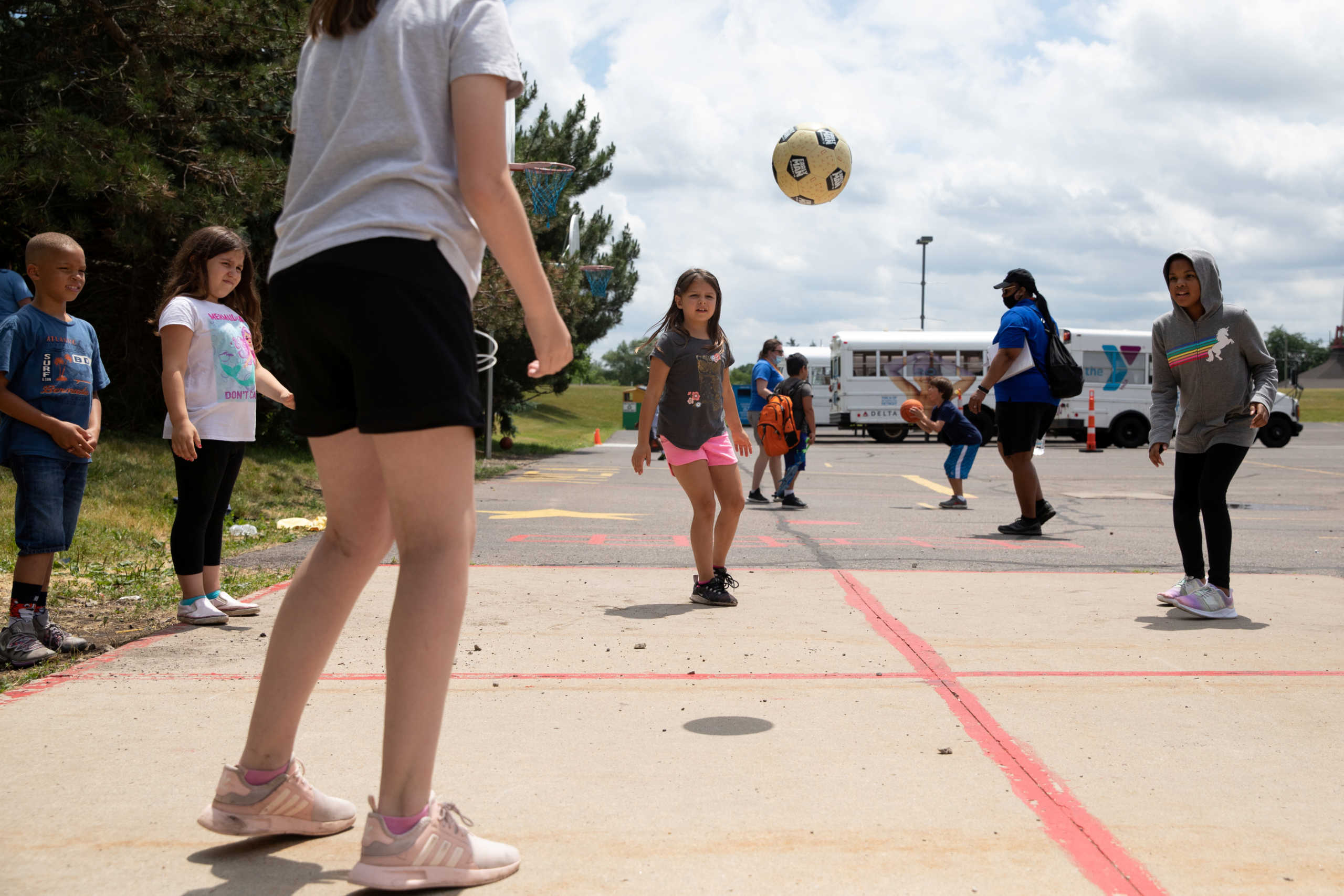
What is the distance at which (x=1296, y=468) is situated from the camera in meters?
19.3

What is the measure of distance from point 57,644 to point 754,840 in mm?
3069

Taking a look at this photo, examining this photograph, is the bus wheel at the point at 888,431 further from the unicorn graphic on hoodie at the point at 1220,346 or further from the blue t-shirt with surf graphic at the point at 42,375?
the blue t-shirt with surf graphic at the point at 42,375

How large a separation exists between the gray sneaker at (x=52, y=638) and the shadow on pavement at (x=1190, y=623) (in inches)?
174

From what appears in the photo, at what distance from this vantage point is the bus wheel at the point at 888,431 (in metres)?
32.5

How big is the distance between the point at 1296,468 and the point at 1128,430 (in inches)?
445

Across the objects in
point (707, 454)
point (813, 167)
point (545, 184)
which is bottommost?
point (707, 454)

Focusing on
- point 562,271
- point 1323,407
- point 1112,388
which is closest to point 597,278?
point 562,271

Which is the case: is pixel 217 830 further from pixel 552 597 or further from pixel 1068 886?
pixel 552 597

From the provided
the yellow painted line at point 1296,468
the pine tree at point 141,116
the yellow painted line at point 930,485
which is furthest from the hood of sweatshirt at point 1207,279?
the yellow painted line at point 1296,468

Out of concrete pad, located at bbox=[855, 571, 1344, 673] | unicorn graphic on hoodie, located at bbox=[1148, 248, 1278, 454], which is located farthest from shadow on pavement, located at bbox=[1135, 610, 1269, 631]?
unicorn graphic on hoodie, located at bbox=[1148, 248, 1278, 454]

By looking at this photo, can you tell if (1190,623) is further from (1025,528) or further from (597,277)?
(597,277)

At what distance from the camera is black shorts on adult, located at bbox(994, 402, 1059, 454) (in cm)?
908

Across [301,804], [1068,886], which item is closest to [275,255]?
[301,804]

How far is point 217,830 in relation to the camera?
2.31 meters
